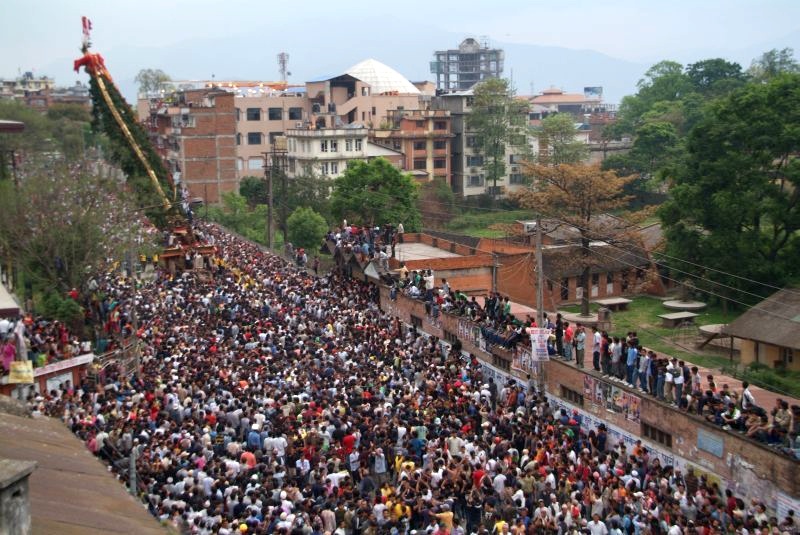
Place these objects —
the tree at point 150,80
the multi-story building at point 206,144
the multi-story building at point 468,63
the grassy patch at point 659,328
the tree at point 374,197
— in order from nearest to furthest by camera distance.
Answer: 1. the grassy patch at point 659,328
2. the tree at point 374,197
3. the multi-story building at point 206,144
4. the tree at point 150,80
5. the multi-story building at point 468,63

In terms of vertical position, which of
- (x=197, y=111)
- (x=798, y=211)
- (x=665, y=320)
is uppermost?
(x=197, y=111)

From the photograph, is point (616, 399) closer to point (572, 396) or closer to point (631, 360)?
point (631, 360)

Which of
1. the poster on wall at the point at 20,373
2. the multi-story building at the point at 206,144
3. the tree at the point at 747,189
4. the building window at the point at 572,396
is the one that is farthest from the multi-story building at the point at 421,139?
the poster on wall at the point at 20,373

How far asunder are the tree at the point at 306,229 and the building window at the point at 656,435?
1566 inches

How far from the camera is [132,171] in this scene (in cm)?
4903

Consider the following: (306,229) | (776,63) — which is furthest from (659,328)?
(776,63)

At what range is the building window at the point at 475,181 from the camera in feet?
271

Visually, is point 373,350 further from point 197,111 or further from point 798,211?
point 197,111

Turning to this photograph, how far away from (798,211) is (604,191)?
8885 millimetres

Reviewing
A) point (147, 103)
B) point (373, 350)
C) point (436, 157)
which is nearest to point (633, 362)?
point (373, 350)

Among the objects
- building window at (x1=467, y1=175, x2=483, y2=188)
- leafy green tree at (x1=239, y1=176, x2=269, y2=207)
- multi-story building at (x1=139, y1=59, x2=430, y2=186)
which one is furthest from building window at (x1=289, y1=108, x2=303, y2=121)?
building window at (x1=467, y1=175, x2=483, y2=188)

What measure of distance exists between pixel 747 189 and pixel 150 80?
93.4 meters

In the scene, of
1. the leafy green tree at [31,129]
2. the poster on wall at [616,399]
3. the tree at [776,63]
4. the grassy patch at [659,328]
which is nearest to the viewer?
the poster on wall at [616,399]

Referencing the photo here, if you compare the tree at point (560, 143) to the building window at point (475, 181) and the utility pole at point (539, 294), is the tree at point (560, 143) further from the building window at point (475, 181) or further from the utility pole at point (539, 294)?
the utility pole at point (539, 294)
